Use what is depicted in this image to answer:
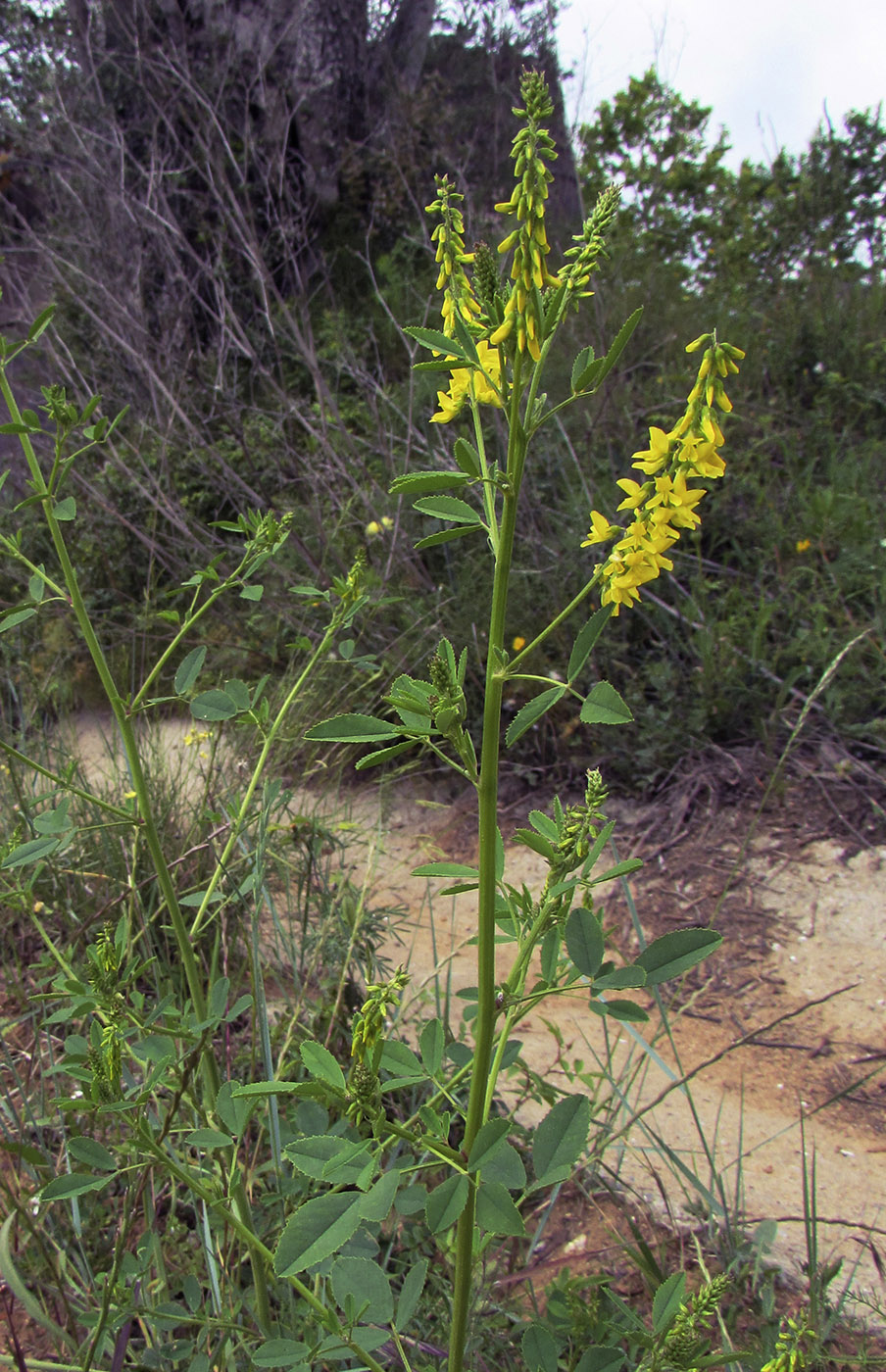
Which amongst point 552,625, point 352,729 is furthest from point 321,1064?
point 552,625

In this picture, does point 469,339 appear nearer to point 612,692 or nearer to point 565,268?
point 565,268

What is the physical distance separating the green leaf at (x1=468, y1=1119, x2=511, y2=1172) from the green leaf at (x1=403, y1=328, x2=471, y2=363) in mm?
592

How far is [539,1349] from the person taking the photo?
779 millimetres

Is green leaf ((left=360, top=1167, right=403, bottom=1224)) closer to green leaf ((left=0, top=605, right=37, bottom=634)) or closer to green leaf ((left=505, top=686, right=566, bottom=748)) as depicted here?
green leaf ((left=505, top=686, right=566, bottom=748))

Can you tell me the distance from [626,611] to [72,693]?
270 centimetres

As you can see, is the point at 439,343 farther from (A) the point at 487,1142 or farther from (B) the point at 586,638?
(A) the point at 487,1142

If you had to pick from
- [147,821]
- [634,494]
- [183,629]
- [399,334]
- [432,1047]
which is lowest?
[432,1047]

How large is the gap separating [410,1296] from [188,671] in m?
0.78

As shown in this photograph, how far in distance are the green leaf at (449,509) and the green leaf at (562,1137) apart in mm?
492

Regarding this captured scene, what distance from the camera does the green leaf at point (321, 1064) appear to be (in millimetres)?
691

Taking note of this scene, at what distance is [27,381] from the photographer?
7.07 meters

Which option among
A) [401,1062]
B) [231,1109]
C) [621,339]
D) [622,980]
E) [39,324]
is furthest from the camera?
[39,324]

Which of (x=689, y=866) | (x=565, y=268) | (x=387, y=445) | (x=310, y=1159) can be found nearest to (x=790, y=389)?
(x=387, y=445)

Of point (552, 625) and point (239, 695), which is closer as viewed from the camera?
point (552, 625)
